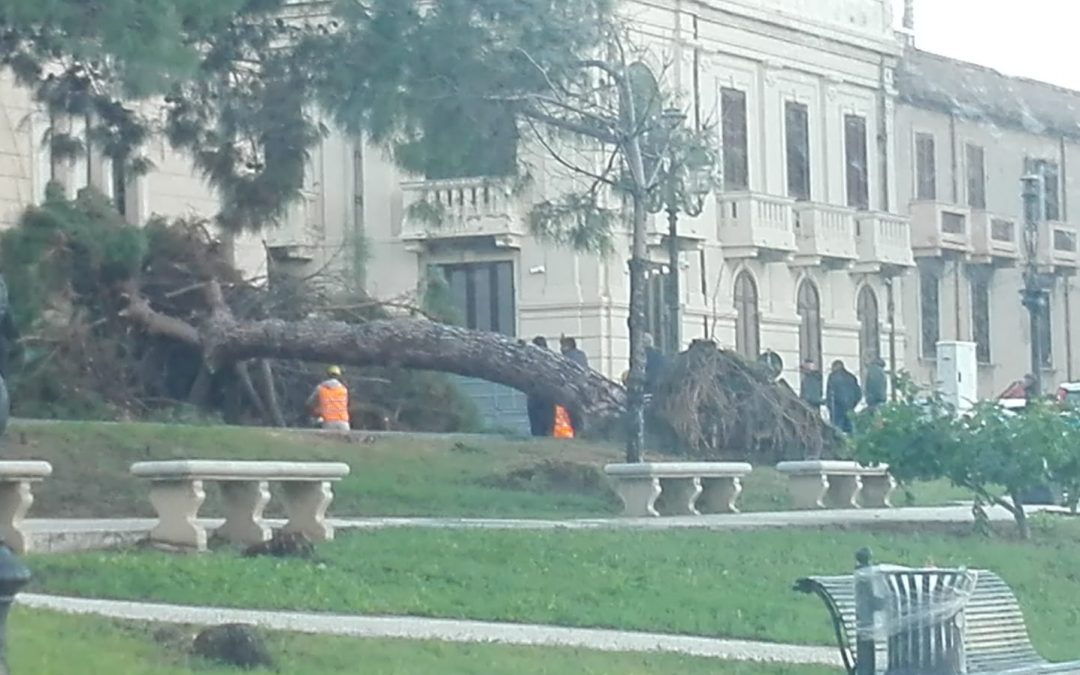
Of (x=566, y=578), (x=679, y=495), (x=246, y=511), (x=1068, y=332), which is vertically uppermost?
(x=1068, y=332)

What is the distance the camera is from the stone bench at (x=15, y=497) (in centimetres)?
1680

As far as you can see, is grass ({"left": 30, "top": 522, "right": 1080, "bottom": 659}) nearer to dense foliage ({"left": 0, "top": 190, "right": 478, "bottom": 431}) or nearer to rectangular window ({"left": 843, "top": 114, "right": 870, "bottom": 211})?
dense foliage ({"left": 0, "top": 190, "right": 478, "bottom": 431})

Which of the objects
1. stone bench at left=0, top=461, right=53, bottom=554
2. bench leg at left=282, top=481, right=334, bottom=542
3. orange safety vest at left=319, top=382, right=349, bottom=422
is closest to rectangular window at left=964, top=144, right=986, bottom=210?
orange safety vest at left=319, top=382, right=349, bottom=422

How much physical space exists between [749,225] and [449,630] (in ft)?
111

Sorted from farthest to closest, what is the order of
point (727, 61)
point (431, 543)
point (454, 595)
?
1. point (727, 61)
2. point (431, 543)
3. point (454, 595)

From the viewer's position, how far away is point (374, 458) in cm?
2556

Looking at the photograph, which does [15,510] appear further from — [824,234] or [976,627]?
[824,234]

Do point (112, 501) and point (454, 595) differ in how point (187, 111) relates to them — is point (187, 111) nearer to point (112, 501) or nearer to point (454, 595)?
point (112, 501)

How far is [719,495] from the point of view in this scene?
24.7 metres

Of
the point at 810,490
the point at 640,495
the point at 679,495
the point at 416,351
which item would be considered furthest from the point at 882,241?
the point at 640,495

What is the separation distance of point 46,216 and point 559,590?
44.2ft

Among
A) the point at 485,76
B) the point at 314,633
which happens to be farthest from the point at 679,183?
the point at 314,633

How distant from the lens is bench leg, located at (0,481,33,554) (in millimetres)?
16797

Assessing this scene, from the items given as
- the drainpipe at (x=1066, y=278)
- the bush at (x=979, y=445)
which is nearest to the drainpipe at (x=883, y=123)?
the drainpipe at (x=1066, y=278)
